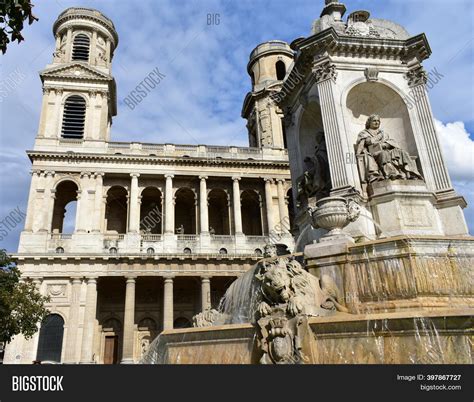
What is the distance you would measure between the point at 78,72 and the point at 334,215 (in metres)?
32.7

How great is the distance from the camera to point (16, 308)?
67.7ft

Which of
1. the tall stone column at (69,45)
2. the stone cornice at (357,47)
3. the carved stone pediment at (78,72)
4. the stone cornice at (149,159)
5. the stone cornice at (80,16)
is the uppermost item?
the stone cornice at (80,16)

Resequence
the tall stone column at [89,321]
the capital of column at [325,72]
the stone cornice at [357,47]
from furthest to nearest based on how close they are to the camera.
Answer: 1. the tall stone column at [89,321]
2. the stone cornice at [357,47]
3. the capital of column at [325,72]

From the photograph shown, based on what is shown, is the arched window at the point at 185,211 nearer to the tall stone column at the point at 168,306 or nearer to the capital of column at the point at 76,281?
the tall stone column at the point at 168,306

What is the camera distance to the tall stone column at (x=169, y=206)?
30.5 m

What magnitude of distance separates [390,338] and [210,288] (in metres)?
26.2

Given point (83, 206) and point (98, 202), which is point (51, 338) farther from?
point (98, 202)

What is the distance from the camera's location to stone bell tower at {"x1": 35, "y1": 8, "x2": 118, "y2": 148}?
32.2 metres

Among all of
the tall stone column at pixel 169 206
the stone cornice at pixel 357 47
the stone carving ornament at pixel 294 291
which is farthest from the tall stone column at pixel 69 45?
the stone carving ornament at pixel 294 291

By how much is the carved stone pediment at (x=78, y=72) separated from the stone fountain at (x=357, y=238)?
88.3 ft

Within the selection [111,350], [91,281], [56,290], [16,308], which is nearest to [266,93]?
[91,281]

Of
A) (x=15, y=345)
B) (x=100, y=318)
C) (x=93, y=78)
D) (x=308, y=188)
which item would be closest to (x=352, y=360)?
(x=308, y=188)

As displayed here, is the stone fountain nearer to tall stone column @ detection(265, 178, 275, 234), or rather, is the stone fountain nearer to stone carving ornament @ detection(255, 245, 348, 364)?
stone carving ornament @ detection(255, 245, 348, 364)
